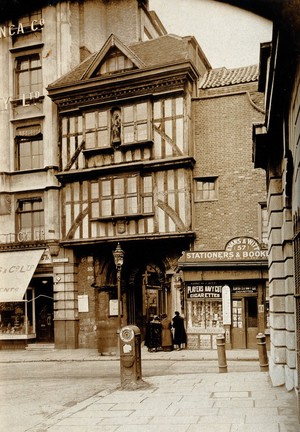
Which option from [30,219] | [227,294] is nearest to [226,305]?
[227,294]

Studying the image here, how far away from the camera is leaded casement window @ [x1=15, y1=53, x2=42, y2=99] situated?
27.4m

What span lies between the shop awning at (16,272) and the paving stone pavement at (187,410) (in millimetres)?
13391

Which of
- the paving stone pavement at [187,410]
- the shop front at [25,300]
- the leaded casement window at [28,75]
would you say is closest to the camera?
the paving stone pavement at [187,410]

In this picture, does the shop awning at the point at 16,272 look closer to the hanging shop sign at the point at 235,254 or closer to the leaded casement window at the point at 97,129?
the leaded casement window at the point at 97,129

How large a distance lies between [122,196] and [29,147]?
5.35 m

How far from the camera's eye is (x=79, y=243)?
2544cm

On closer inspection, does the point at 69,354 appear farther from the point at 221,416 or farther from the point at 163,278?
the point at 221,416

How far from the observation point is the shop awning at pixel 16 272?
84.3ft

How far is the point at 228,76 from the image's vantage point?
2666cm

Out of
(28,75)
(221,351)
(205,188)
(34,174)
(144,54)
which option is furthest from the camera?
(28,75)

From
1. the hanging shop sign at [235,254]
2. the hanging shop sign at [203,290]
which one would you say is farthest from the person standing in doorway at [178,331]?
the hanging shop sign at [235,254]

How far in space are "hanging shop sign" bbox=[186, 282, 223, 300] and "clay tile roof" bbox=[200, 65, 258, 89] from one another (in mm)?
8357

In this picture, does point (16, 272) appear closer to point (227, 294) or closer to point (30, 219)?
point (30, 219)

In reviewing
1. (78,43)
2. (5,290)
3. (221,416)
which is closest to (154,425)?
(221,416)
